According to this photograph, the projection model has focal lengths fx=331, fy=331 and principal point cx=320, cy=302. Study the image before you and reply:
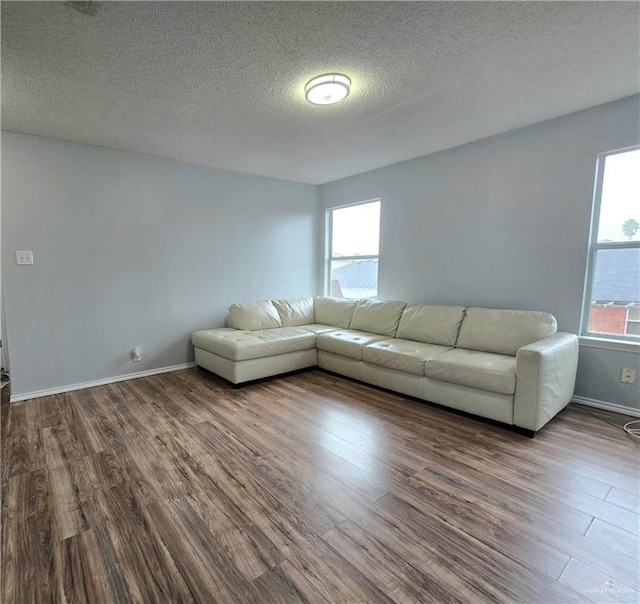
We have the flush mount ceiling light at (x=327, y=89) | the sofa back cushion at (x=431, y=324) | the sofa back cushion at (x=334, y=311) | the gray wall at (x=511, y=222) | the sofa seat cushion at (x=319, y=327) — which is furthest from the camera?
the sofa back cushion at (x=334, y=311)

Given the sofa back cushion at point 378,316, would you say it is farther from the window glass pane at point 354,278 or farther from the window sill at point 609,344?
the window sill at point 609,344

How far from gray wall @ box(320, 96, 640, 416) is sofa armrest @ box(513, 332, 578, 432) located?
58cm

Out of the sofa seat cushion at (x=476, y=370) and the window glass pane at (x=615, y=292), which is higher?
the window glass pane at (x=615, y=292)

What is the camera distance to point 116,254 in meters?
3.46

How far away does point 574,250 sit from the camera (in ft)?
9.22

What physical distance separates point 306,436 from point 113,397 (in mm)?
1979

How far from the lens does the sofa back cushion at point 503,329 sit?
2.78 m

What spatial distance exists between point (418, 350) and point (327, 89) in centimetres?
226

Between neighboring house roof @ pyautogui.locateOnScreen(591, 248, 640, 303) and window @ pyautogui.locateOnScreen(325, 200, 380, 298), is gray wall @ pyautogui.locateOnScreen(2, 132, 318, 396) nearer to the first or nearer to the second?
window @ pyautogui.locateOnScreen(325, 200, 380, 298)

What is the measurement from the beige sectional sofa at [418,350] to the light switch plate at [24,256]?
166cm

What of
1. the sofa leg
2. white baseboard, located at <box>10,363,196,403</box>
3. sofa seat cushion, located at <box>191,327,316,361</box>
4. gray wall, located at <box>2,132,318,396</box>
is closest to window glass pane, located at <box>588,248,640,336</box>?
the sofa leg

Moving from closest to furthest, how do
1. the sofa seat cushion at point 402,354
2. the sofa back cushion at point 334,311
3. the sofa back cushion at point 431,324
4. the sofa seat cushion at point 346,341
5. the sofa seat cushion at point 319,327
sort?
the sofa seat cushion at point 402,354 → the sofa back cushion at point 431,324 → the sofa seat cushion at point 346,341 → the sofa seat cushion at point 319,327 → the sofa back cushion at point 334,311

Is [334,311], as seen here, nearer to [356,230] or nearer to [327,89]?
[356,230]

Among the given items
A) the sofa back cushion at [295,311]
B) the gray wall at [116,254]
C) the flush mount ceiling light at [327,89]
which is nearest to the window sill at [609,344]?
the flush mount ceiling light at [327,89]
